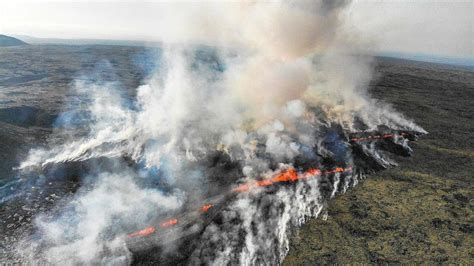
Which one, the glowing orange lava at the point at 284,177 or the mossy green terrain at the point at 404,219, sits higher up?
the glowing orange lava at the point at 284,177

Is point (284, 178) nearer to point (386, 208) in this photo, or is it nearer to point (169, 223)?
point (386, 208)

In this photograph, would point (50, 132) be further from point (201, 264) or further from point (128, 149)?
point (201, 264)

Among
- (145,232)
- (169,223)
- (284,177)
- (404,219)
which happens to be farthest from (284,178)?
(145,232)

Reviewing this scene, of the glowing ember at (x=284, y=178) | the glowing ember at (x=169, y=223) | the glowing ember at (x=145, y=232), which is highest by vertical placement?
the glowing ember at (x=284, y=178)

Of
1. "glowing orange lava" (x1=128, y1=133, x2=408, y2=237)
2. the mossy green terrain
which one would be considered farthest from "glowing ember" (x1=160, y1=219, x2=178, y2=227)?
the mossy green terrain

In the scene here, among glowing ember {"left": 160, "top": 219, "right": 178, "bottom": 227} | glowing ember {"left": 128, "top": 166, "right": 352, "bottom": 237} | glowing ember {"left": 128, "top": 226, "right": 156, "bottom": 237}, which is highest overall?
glowing ember {"left": 128, "top": 166, "right": 352, "bottom": 237}

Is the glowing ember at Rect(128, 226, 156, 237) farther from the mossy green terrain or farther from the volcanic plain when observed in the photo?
the mossy green terrain

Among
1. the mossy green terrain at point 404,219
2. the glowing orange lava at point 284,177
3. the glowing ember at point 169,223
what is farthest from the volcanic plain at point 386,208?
the glowing ember at point 169,223

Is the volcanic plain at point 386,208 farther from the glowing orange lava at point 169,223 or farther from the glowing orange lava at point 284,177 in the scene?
the glowing orange lava at point 169,223

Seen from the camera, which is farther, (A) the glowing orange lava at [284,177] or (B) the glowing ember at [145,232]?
(A) the glowing orange lava at [284,177]

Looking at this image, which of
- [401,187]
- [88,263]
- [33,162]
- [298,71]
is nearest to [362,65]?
[298,71]

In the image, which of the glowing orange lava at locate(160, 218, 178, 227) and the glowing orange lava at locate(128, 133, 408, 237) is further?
the glowing orange lava at locate(128, 133, 408, 237)
